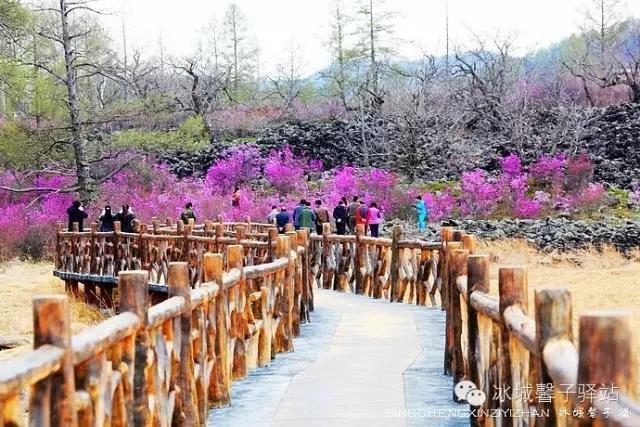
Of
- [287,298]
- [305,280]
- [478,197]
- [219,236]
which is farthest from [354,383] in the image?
[478,197]

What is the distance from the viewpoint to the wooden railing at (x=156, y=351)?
350cm

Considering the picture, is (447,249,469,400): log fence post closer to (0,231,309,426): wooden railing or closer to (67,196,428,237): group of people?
(0,231,309,426): wooden railing

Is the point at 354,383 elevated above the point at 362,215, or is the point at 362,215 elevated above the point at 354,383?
the point at 362,215

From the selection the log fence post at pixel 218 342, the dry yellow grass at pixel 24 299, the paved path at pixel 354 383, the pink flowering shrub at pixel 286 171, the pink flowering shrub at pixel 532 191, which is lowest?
the dry yellow grass at pixel 24 299

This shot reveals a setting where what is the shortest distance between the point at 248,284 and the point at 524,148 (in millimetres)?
29060

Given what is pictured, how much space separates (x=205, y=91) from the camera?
4512cm

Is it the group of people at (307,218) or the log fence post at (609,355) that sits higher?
the group of people at (307,218)

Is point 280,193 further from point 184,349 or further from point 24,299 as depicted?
point 184,349

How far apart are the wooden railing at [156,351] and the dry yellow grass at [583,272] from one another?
6.11m

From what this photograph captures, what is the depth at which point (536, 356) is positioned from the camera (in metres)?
3.88

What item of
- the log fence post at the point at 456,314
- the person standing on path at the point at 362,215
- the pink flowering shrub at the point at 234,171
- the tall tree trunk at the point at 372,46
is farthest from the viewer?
the tall tree trunk at the point at 372,46

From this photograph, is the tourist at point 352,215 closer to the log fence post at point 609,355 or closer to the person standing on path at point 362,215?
the person standing on path at point 362,215

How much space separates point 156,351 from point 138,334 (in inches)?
16.1

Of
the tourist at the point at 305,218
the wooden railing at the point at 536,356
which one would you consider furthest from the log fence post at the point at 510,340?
the tourist at the point at 305,218
